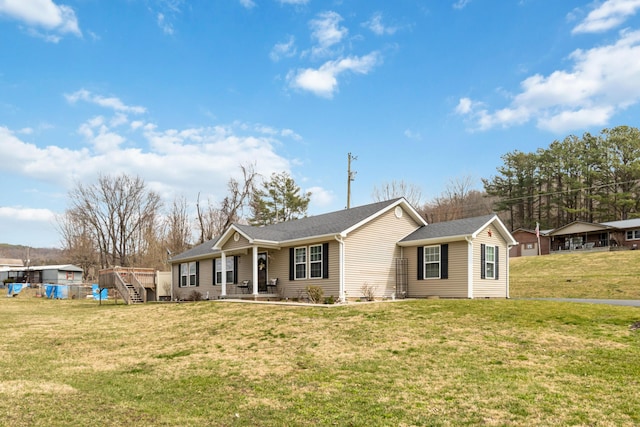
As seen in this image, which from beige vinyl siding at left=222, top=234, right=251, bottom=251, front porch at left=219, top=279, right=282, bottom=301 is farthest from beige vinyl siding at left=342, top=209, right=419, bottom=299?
beige vinyl siding at left=222, top=234, right=251, bottom=251

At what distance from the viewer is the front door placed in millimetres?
21297

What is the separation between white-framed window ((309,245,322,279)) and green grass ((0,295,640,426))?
423 centimetres

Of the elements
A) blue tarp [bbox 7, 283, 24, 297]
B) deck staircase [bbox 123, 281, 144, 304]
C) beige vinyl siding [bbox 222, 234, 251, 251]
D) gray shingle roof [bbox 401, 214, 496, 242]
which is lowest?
blue tarp [bbox 7, 283, 24, 297]

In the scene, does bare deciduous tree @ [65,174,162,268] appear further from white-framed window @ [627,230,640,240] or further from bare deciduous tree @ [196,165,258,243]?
white-framed window @ [627,230,640,240]

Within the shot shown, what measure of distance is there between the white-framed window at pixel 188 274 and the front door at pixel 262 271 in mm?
7195

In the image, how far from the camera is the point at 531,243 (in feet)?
161

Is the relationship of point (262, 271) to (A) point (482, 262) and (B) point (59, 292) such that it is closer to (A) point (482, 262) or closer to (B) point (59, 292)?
(A) point (482, 262)

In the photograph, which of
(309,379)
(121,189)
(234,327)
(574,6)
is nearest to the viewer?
(309,379)

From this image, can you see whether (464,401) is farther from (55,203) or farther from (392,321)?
(55,203)

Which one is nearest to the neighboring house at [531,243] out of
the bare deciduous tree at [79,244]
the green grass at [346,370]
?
the green grass at [346,370]

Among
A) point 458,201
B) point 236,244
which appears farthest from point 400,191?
point 236,244

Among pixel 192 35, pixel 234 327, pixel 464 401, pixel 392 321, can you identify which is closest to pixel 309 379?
pixel 464 401

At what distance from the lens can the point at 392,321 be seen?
482 inches

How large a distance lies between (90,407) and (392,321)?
788 centimetres
